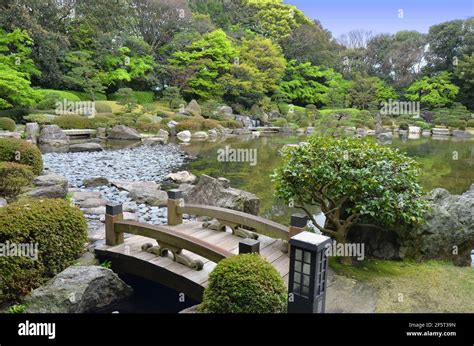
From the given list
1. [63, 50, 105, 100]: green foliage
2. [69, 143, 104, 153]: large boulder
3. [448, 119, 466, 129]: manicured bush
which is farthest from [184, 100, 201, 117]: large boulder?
[448, 119, 466, 129]: manicured bush

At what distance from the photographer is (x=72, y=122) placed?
1848 centimetres

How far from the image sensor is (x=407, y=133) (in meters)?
27.6

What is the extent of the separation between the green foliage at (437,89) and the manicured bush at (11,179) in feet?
106

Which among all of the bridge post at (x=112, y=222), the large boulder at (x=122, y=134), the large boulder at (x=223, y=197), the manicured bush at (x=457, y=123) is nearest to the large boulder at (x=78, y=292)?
the bridge post at (x=112, y=222)

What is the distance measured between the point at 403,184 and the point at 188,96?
26950 millimetres

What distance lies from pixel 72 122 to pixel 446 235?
697 inches

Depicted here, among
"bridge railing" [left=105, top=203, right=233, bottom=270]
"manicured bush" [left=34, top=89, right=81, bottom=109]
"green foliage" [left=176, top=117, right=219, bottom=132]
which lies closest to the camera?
"bridge railing" [left=105, top=203, right=233, bottom=270]

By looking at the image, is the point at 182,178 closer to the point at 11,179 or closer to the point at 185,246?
the point at 11,179

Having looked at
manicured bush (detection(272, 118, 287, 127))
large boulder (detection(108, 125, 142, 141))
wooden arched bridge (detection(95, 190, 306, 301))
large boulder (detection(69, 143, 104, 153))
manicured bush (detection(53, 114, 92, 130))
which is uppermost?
manicured bush (detection(272, 118, 287, 127))

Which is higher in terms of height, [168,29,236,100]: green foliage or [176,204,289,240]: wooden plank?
[168,29,236,100]: green foliage

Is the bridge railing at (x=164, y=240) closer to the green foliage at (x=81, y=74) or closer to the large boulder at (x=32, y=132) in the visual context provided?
the large boulder at (x=32, y=132)

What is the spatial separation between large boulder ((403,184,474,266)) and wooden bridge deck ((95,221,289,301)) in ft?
5.21

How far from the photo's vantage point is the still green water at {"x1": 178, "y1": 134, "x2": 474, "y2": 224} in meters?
8.83

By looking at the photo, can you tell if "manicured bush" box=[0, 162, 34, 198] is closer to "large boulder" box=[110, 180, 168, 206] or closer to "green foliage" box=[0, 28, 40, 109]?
"large boulder" box=[110, 180, 168, 206]
